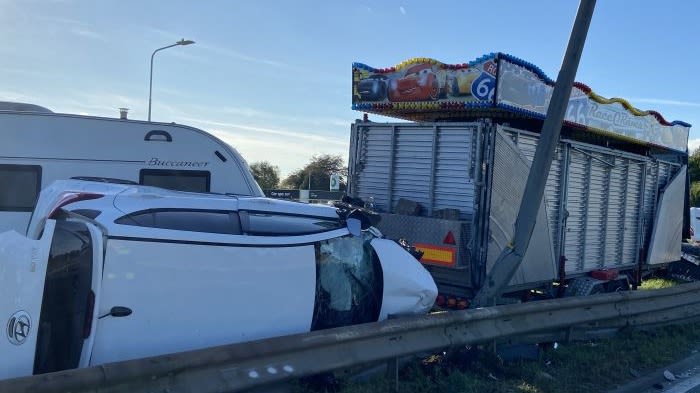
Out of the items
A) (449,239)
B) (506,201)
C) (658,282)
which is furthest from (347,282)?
(658,282)

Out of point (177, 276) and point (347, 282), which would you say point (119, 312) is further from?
point (347, 282)

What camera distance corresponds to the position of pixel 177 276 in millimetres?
3918

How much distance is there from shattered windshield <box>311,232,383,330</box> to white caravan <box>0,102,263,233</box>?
10.7 feet

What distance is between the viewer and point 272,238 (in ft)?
14.6

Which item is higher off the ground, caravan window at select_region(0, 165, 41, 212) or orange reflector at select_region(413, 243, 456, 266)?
caravan window at select_region(0, 165, 41, 212)

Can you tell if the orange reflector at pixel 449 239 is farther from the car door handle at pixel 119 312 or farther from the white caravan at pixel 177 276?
the car door handle at pixel 119 312

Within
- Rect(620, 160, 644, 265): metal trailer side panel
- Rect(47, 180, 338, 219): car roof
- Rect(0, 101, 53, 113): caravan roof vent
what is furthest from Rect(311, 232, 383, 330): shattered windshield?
Rect(620, 160, 644, 265): metal trailer side panel

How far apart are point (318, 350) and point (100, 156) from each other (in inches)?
169

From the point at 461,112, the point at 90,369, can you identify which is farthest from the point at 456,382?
the point at 461,112

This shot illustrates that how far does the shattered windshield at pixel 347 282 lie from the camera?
15.6ft

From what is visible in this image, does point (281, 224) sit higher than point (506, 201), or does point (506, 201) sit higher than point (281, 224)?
point (506, 201)

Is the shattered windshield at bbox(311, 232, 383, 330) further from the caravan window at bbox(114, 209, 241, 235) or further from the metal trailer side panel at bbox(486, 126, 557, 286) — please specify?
the metal trailer side panel at bbox(486, 126, 557, 286)

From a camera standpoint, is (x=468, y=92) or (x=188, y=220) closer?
(x=188, y=220)

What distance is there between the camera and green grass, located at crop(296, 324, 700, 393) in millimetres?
5215
